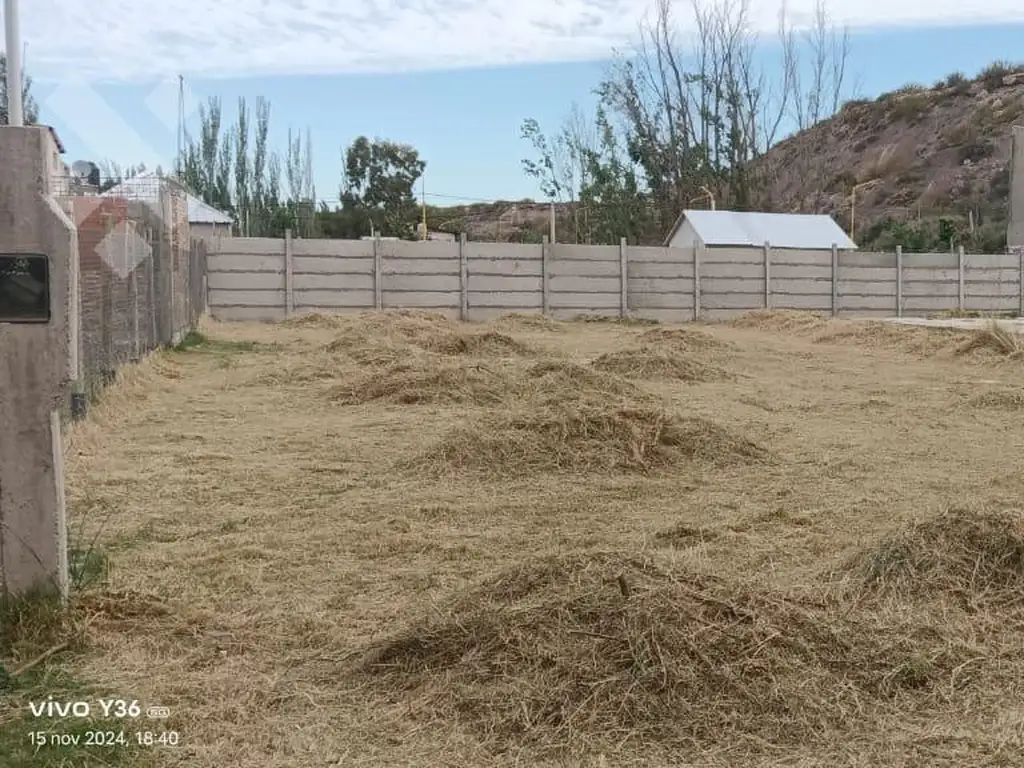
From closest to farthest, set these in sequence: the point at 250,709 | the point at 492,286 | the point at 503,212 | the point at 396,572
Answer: the point at 250,709 < the point at 396,572 < the point at 492,286 < the point at 503,212

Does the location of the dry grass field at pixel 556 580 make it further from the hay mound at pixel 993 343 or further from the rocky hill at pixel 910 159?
the rocky hill at pixel 910 159

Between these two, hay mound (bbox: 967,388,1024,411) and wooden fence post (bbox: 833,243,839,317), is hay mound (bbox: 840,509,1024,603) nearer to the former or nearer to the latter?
hay mound (bbox: 967,388,1024,411)

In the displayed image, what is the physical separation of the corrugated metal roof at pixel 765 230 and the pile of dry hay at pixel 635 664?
2955 cm

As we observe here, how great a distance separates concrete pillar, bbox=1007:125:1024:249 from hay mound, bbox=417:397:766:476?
2818 cm

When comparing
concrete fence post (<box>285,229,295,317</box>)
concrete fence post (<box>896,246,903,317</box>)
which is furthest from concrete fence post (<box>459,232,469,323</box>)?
concrete fence post (<box>896,246,903,317</box>)

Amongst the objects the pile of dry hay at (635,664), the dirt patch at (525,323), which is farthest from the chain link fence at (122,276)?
the dirt patch at (525,323)

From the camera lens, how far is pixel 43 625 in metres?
3.22

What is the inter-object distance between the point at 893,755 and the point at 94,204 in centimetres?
884

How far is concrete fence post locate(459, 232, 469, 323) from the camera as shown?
2272 cm

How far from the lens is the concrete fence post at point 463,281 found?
22.7 m

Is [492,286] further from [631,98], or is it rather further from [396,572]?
[631,98]

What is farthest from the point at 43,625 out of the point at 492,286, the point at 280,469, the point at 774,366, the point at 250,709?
the point at 492,286

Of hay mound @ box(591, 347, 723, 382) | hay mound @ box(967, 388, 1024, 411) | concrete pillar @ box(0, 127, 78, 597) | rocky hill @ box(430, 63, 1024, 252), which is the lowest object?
hay mound @ box(967, 388, 1024, 411)

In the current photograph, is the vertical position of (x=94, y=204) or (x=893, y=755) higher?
(x=94, y=204)
